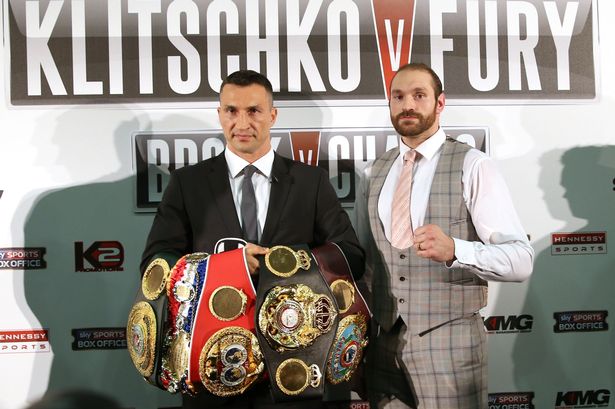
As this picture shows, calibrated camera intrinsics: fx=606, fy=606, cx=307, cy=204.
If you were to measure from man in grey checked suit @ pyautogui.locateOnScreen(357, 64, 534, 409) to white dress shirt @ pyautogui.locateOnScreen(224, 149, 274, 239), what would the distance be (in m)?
0.38

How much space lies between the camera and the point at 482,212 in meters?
1.93

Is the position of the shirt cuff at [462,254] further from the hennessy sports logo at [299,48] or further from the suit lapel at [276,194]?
the hennessy sports logo at [299,48]

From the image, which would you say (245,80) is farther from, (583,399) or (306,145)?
(583,399)

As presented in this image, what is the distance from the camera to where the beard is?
2.02 metres

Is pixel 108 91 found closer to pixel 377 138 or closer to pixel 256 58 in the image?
pixel 256 58

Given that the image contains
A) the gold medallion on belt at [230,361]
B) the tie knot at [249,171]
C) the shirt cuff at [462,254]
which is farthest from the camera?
the tie knot at [249,171]

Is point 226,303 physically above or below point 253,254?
below

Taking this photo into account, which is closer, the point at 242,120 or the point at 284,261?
the point at 284,261

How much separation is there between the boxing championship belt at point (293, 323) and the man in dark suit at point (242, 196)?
220mm

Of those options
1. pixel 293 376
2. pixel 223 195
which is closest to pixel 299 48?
pixel 223 195

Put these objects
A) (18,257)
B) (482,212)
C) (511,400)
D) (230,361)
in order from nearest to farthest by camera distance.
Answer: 1. (230,361)
2. (482,212)
3. (18,257)
4. (511,400)

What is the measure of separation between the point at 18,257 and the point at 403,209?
65.1 inches

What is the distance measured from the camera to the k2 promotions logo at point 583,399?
2.70 m

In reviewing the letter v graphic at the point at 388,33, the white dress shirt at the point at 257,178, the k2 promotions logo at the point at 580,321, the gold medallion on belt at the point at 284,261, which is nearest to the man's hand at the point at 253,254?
the gold medallion on belt at the point at 284,261
